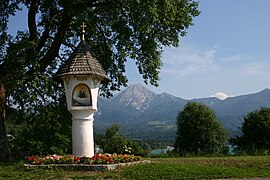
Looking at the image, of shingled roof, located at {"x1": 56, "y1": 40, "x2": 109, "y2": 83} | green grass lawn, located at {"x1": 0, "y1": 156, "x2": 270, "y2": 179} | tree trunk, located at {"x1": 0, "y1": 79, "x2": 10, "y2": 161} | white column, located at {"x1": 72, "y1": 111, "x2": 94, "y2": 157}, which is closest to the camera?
green grass lawn, located at {"x1": 0, "y1": 156, "x2": 270, "y2": 179}

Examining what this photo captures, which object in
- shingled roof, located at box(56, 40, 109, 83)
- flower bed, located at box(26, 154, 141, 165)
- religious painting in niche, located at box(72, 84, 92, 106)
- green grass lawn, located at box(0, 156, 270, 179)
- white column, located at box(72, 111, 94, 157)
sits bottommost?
green grass lawn, located at box(0, 156, 270, 179)

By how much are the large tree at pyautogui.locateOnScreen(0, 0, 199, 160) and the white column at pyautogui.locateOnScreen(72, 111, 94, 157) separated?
4.18m

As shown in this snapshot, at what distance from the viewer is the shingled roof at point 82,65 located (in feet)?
53.9

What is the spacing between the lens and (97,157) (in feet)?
48.7

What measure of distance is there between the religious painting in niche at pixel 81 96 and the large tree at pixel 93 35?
3396 millimetres

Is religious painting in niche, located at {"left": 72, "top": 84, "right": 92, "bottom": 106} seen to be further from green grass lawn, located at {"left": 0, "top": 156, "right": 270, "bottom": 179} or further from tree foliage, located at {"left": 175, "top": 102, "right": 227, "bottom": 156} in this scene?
tree foliage, located at {"left": 175, "top": 102, "right": 227, "bottom": 156}

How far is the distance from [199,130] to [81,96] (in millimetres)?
42185

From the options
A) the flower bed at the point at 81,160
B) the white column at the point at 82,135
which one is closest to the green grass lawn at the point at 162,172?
the flower bed at the point at 81,160

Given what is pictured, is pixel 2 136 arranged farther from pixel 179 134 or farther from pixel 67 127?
pixel 179 134

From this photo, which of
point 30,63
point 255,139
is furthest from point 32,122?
point 255,139

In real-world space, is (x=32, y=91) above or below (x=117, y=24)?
below

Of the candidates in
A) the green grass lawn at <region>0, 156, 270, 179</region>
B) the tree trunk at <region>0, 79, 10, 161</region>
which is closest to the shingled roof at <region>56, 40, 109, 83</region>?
the green grass lawn at <region>0, 156, 270, 179</region>

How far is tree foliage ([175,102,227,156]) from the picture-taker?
56250 millimetres

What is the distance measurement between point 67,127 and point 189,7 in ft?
39.4
